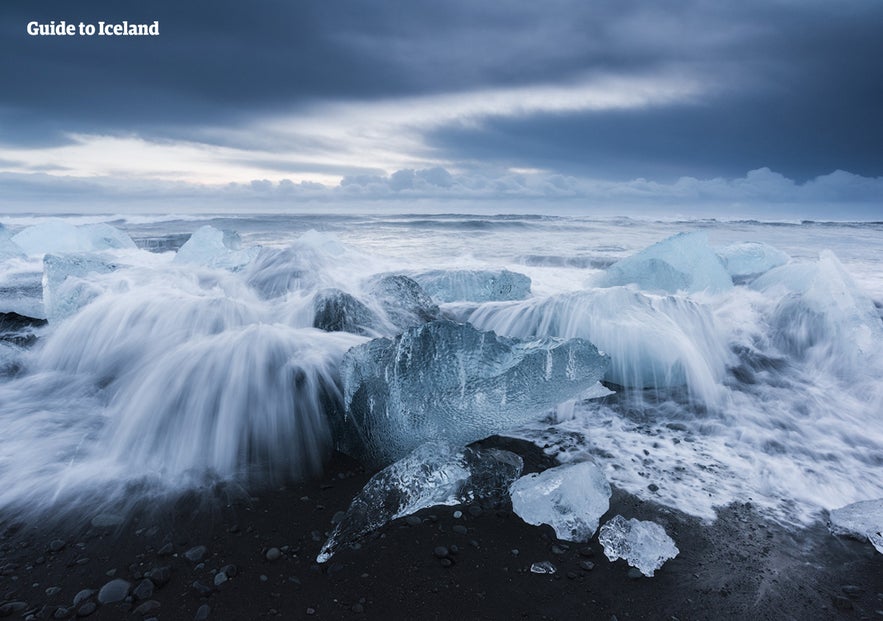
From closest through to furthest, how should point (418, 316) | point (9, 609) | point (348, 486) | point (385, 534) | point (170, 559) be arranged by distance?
point (9, 609)
point (170, 559)
point (385, 534)
point (348, 486)
point (418, 316)

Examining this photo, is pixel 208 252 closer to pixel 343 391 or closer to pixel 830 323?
pixel 343 391

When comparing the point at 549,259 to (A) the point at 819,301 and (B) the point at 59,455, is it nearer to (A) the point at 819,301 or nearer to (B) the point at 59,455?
(A) the point at 819,301

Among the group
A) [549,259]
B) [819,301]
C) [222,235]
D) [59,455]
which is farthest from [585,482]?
[549,259]

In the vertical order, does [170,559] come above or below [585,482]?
below

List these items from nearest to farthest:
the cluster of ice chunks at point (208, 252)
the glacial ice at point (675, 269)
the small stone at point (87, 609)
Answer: the small stone at point (87, 609) → the glacial ice at point (675, 269) → the cluster of ice chunks at point (208, 252)

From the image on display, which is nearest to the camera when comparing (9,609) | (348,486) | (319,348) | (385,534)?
(9,609)

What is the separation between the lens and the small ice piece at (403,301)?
588 cm

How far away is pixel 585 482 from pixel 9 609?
2687mm

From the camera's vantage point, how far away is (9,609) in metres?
2.04

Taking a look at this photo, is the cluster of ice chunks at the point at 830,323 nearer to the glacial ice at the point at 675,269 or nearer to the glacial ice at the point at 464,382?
the glacial ice at the point at 675,269

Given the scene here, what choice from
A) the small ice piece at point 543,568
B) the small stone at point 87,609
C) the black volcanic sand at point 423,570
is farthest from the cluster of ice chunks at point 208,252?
the small ice piece at point 543,568

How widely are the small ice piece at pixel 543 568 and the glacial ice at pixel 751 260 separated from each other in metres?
9.89

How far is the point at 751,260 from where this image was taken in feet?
34.5

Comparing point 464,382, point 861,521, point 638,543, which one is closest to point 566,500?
point 638,543
